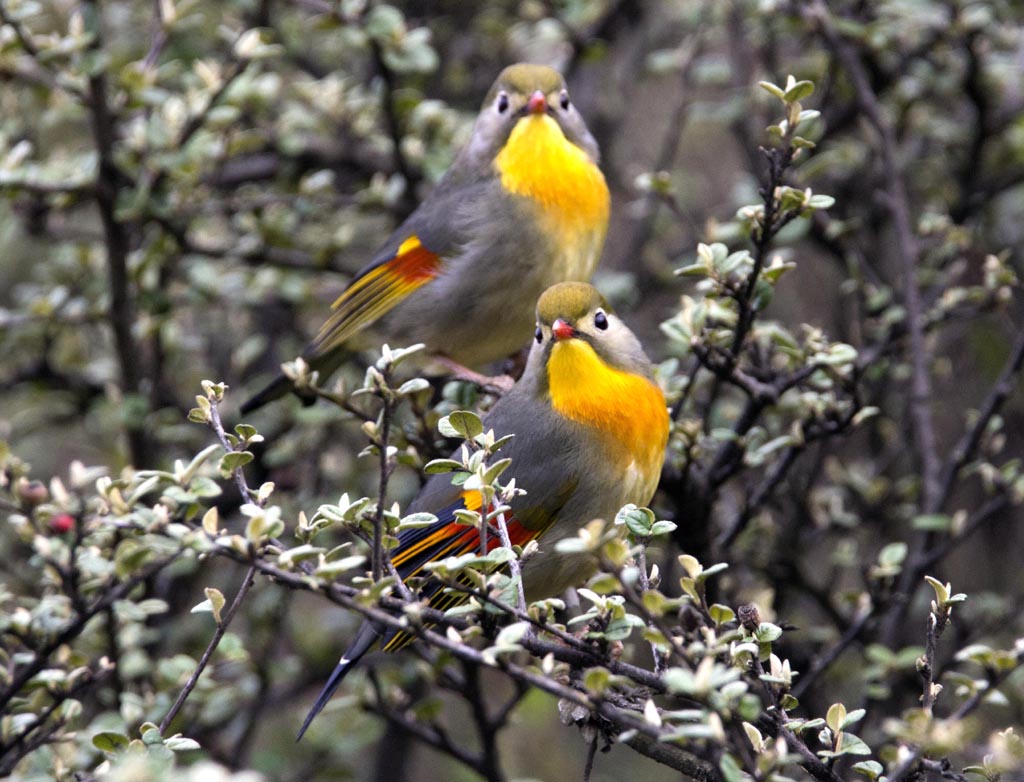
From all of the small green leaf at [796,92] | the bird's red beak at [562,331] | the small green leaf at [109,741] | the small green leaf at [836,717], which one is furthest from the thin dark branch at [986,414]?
the small green leaf at [109,741]

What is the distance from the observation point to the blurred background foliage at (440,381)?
3373 mm

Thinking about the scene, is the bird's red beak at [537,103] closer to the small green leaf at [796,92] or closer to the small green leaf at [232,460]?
the small green leaf at [796,92]

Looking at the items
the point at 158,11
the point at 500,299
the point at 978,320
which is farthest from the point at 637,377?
the point at 978,320

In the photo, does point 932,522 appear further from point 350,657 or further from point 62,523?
point 62,523

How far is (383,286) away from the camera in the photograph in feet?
13.8

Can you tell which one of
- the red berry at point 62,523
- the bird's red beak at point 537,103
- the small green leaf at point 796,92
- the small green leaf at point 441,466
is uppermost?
the small green leaf at point 796,92

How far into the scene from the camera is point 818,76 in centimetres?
511

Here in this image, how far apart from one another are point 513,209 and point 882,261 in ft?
6.47

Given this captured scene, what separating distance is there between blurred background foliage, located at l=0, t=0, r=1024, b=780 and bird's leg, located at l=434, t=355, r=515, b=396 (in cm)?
22

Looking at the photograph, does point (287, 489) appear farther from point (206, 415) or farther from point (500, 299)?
point (206, 415)

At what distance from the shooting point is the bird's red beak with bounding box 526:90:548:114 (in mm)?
4113

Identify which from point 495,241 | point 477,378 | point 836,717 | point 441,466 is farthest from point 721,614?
point 495,241

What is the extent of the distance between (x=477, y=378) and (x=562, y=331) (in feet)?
2.79

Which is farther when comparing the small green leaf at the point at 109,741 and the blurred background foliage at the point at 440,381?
the blurred background foliage at the point at 440,381
